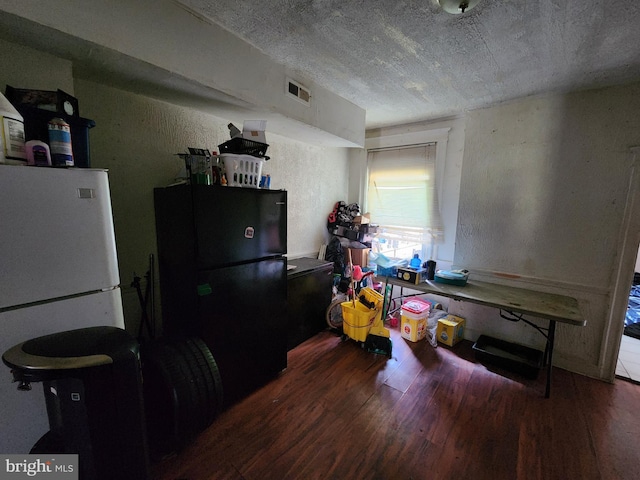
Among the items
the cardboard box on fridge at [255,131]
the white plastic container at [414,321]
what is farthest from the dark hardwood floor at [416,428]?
the cardboard box on fridge at [255,131]

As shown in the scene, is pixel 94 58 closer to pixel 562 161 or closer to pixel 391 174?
pixel 391 174

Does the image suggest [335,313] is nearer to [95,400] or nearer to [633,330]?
[95,400]

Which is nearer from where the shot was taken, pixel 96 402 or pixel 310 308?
pixel 96 402

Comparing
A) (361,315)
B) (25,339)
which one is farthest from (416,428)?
(25,339)

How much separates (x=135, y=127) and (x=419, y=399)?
9.62 ft

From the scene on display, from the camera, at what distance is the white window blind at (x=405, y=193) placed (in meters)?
3.22

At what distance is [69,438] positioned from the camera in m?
0.96

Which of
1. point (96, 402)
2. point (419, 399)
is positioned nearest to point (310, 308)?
point (419, 399)

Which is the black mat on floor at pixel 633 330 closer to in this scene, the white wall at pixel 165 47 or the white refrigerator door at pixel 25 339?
the white wall at pixel 165 47

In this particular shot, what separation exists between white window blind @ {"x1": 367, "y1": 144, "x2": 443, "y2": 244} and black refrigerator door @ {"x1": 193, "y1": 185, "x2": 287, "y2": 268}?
2.03 metres

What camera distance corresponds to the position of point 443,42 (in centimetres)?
162

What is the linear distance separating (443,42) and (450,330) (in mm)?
2550

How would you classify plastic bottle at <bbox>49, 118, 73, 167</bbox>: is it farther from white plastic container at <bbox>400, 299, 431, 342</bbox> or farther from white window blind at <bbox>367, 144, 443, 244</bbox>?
white window blind at <bbox>367, 144, 443, 244</bbox>

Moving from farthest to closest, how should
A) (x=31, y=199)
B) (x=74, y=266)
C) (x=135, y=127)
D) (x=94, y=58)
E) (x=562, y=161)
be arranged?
(x=562, y=161) < (x=135, y=127) < (x=94, y=58) < (x=74, y=266) < (x=31, y=199)
